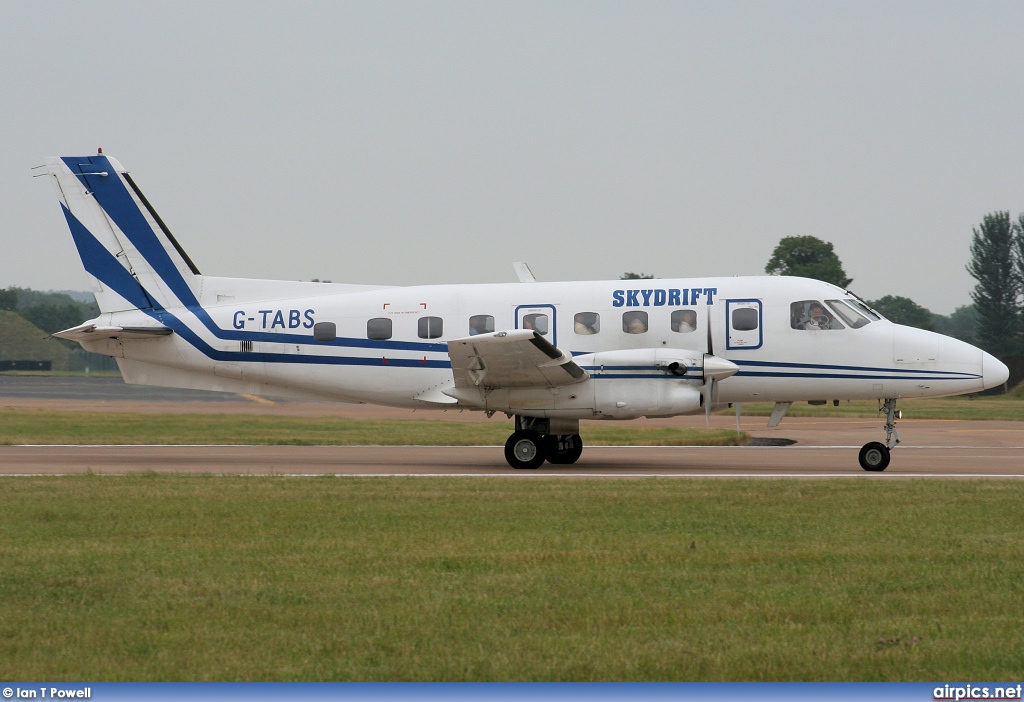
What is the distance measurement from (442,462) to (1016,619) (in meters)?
14.1

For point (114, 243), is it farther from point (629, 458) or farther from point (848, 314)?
point (848, 314)

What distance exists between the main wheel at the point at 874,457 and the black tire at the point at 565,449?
17.1 feet

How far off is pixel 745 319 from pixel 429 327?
19.3 feet

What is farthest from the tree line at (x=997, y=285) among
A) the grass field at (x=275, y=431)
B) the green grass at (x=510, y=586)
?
the green grass at (x=510, y=586)

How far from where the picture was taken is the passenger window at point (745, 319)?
61.8 ft

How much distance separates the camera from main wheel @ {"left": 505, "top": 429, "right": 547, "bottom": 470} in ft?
62.7

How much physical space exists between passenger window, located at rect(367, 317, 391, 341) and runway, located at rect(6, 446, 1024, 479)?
247 centimetres

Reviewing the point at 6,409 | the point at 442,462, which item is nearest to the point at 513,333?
the point at 442,462

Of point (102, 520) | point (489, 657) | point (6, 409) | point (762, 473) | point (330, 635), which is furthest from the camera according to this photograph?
point (6, 409)

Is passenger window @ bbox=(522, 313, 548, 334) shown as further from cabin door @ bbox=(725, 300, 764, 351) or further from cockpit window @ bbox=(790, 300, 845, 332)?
cockpit window @ bbox=(790, 300, 845, 332)

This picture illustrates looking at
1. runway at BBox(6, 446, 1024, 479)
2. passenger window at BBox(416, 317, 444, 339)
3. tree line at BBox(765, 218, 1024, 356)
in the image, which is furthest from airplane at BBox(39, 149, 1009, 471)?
tree line at BBox(765, 218, 1024, 356)

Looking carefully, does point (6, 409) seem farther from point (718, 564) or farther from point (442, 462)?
point (718, 564)

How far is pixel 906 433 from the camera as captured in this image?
93.7 ft

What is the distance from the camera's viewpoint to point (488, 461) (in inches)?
827
